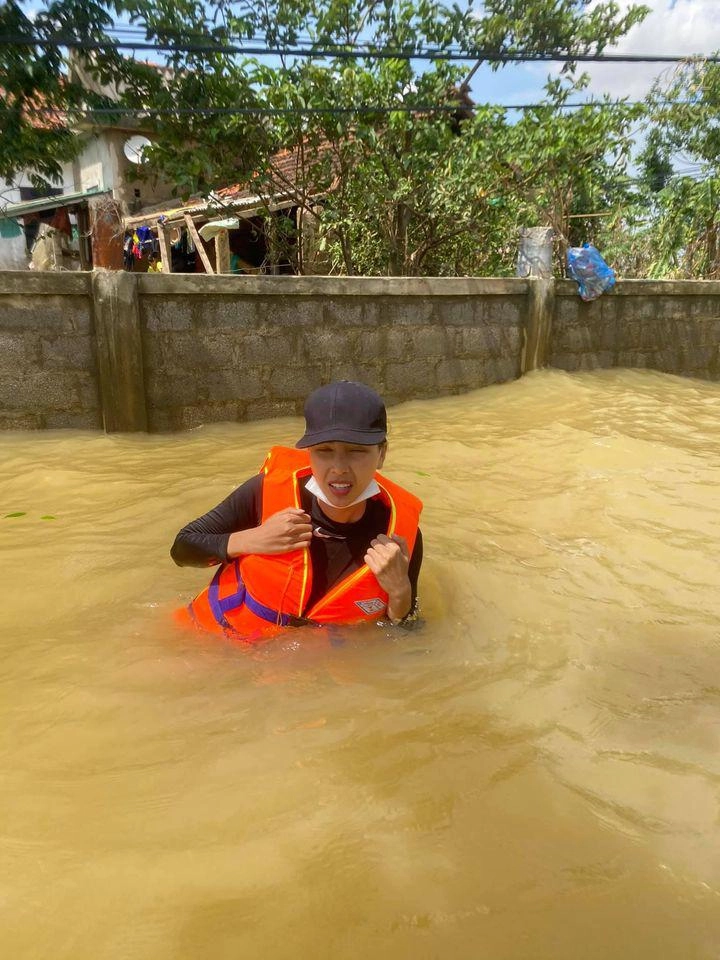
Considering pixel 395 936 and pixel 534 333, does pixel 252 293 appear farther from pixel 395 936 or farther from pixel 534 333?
pixel 395 936

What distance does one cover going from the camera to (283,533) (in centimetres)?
211

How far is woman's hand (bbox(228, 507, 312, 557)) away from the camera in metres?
2.11

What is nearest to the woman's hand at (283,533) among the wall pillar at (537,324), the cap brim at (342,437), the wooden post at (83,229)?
the cap brim at (342,437)

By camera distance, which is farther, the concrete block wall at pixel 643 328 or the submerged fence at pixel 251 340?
the concrete block wall at pixel 643 328

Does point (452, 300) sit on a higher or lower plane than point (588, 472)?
higher

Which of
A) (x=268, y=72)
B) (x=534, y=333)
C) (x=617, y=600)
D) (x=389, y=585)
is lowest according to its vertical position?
(x=617, y=600)

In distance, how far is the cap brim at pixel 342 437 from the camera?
1.98 m

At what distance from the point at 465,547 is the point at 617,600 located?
2.76ft

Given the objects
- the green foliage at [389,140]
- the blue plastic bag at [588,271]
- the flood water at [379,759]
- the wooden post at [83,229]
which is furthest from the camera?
the wooden post at [83,229]

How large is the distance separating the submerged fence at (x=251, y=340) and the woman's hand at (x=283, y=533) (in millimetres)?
3803

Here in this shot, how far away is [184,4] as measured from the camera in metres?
4.50

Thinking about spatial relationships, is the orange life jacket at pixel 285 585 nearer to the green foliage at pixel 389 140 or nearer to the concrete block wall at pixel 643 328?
Answer: the green foliage at pixel 389 140

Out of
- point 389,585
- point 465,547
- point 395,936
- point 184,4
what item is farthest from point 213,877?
point 184,4

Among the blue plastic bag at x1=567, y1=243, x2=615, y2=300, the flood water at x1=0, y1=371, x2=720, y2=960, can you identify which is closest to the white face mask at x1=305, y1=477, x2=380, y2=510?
the flood water at x1=0, y1=371, x2=720, y2=960
